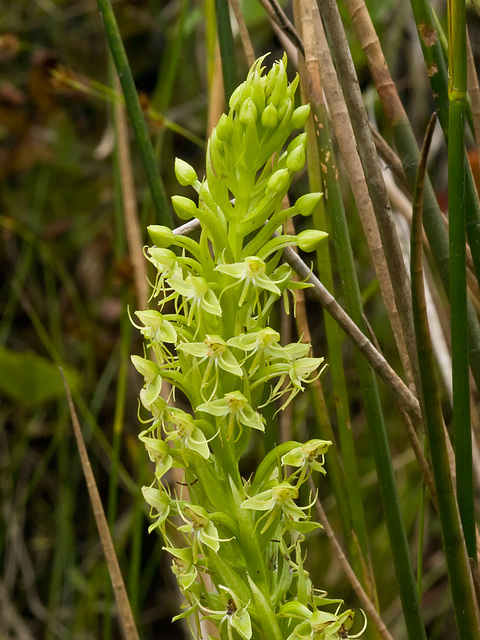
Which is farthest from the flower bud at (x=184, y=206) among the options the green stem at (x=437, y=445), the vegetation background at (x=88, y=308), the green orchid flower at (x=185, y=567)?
the vegetation background at (x=88, y=308)

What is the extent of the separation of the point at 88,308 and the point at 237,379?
5.38 feet

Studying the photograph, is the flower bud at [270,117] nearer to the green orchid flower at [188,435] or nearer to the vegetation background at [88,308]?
the green orchid flower at [188,435]

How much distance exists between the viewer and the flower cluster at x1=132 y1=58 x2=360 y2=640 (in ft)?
2.02

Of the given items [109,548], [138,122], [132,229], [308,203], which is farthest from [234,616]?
[132,229]

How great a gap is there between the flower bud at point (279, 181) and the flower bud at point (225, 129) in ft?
0.19

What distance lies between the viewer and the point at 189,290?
633 mm

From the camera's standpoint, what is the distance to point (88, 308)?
7.25 feet

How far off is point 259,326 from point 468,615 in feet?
1.03

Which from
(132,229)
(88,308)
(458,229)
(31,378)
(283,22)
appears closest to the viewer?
(458,229)

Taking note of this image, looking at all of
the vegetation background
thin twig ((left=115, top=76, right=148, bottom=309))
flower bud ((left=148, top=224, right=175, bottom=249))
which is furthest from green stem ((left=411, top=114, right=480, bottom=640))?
the vegetation background

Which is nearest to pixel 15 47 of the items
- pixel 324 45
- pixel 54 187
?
pixel 54 187

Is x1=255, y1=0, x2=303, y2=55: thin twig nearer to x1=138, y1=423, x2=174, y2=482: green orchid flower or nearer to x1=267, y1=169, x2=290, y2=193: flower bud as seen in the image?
x1=267, y1=169, x2=290, y2=193: flower bud

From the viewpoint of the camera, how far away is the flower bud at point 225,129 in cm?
63

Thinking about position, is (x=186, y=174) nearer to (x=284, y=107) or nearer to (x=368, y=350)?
(x=284, y=107)
